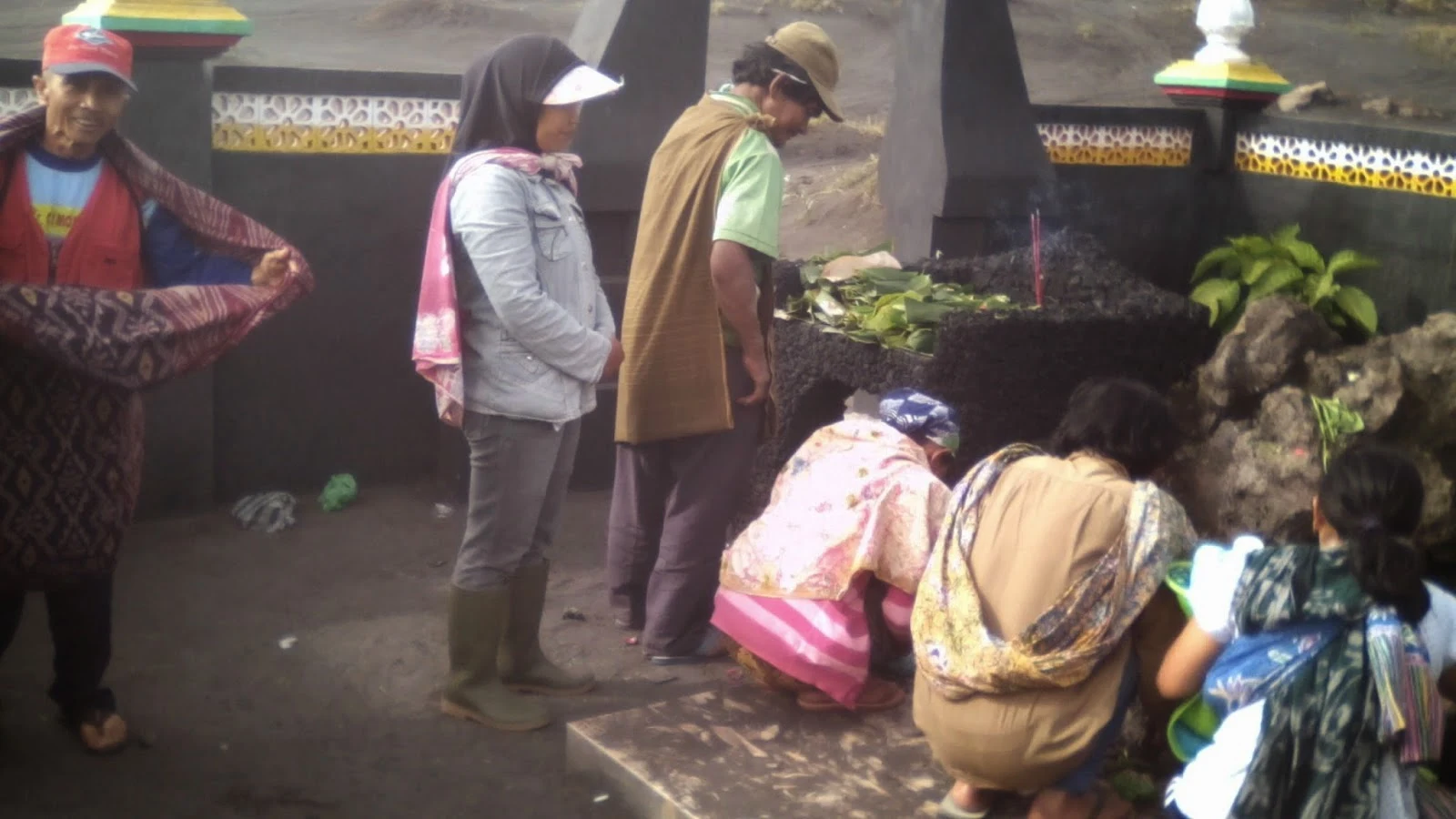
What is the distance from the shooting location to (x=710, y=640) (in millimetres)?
4676

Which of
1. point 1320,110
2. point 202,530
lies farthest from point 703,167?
point 1320,110

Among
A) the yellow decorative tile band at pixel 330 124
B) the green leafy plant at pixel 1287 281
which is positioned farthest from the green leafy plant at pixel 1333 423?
the yellow decorative tile band at pixel 330 124

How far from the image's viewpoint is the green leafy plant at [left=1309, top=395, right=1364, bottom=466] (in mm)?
4836

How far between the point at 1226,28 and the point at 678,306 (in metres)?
4.26

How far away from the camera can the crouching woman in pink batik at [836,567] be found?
3895 mm

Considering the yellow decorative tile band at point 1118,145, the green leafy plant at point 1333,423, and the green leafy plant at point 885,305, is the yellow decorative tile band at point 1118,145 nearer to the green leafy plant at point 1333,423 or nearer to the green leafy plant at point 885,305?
the green leafy plant at point 885,305

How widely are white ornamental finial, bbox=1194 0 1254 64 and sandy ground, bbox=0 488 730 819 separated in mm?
3909

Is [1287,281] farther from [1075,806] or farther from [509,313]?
[509,313]

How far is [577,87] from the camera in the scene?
3.73m

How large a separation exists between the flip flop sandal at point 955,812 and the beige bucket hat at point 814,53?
6.36 feet

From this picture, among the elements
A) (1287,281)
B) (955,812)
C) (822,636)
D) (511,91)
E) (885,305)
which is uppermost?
(511,91)

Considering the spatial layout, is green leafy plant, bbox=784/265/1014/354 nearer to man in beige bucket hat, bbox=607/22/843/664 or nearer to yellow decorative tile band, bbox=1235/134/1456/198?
man in beige bucket hat, bbox=607/22/843/664

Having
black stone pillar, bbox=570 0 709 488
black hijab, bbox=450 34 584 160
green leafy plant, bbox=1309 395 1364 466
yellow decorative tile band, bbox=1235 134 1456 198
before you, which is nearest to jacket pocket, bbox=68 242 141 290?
black hijab, bbox=450 34 584 160

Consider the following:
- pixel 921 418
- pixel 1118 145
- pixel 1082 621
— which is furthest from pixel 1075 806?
pixel 1118 145
